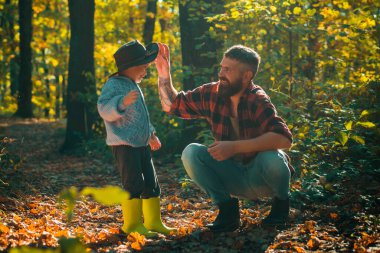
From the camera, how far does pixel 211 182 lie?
4.44 m

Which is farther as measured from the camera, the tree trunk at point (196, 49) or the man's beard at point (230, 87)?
the tree trunk at point (196, 49)

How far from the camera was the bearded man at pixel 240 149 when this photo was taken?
419 centimetres

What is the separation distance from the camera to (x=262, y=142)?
4160mm

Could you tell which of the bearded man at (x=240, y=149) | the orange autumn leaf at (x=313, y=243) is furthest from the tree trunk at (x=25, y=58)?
the orange autumn leaf at (x=313, y=243)

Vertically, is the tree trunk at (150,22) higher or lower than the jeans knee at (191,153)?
higher

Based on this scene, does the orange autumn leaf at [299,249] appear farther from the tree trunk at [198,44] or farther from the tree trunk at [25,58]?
the tree trunk at [25,58]

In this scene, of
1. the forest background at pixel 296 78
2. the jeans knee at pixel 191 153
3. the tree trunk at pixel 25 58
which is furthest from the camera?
the tree trunk at pixel 25 58

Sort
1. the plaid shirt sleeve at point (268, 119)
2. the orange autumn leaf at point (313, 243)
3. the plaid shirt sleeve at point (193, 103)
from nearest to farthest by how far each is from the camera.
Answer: the orange autumn leaf at point (313, 243) < the plaid shirt sleeve at point (268, 119) < the plaid shirt sleeve at point (193, 103)

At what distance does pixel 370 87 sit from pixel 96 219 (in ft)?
14.8

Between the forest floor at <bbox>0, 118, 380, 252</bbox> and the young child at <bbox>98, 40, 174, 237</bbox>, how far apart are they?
0.77 feet

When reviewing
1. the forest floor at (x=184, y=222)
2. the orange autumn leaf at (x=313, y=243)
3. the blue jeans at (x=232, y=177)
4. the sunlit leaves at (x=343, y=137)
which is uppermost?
the sunlit leaves at (x=343, y=137)

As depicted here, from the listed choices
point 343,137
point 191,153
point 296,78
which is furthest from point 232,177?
point 296,78

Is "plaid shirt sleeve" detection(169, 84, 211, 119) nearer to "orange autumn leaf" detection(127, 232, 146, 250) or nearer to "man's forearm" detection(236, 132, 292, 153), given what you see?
"man's forearm" detection(236, 132, 292, 153)

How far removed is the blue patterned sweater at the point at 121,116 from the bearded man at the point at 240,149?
18.3 inches
